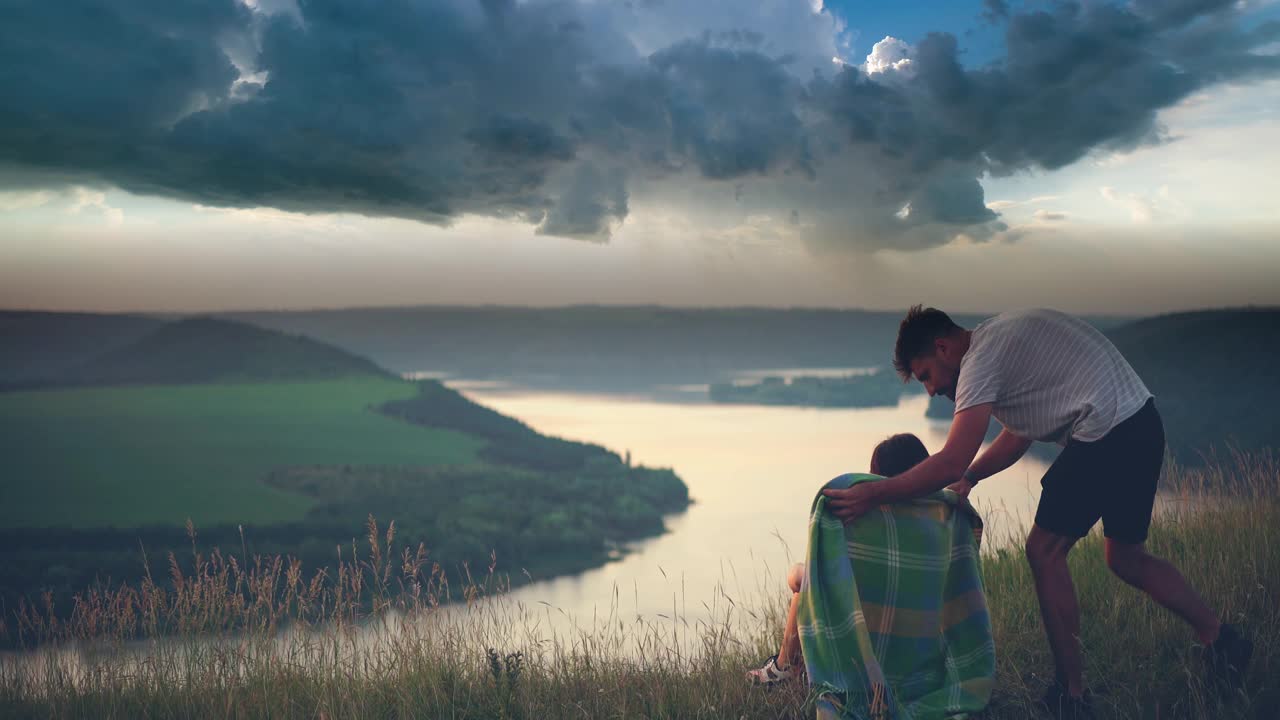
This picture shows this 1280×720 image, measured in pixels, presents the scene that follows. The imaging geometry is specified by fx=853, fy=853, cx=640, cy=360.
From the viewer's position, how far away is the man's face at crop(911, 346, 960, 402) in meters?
3.56

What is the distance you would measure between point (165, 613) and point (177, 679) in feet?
1.39

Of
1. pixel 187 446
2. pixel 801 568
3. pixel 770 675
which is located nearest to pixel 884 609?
pixel 801 568

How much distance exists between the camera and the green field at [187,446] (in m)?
86.1

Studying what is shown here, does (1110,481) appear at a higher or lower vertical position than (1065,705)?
higher

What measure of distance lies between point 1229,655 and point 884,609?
5.23ft

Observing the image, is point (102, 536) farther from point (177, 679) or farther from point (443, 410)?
point (177, 679)

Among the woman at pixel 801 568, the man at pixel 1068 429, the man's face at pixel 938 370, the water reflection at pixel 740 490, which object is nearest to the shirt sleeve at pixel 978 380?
the man at pixel 1068 429

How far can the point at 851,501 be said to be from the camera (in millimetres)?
3172

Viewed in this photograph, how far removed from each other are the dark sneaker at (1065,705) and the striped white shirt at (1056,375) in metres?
1.10

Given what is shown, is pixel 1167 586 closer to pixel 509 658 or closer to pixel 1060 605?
pixel 1060 605

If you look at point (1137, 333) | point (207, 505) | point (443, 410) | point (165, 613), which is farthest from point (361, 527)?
point (1137, 333)

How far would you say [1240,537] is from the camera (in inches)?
214

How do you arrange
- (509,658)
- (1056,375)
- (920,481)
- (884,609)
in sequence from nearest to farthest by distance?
(920,481) < (884,609) < (1056,375) < (509,658)

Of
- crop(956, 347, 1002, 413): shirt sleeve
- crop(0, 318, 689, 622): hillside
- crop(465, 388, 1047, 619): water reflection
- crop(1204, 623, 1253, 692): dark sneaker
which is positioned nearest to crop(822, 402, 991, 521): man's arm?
crop(956, 347, 1002, 413): shirt sleeve
